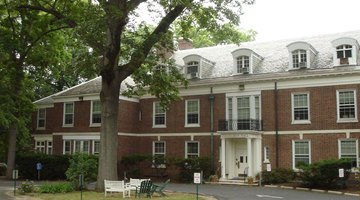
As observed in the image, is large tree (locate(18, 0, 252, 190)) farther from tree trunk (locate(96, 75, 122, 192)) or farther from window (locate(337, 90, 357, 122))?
window (locate(337, 90, 357, 122))

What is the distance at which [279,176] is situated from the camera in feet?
92.0

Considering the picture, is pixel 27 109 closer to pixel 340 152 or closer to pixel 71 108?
pixel 71 108

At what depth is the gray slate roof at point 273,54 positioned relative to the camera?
1206 inches

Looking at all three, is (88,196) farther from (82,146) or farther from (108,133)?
(82,146)

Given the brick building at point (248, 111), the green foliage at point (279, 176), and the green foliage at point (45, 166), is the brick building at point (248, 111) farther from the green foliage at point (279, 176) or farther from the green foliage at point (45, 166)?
the green foliage at point (45, 166)

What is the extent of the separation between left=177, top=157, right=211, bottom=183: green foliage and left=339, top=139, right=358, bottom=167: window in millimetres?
8468

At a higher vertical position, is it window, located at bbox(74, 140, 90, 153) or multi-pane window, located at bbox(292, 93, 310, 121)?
multi-pane window, located at bbox(292, 93, 310, 121)

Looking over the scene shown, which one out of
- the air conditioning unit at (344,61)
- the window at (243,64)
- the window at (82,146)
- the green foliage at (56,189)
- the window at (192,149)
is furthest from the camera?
the window at (82,146)

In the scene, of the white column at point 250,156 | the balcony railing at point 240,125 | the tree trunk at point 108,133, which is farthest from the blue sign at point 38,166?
the white column at point 250,156

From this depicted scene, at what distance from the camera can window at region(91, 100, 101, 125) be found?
35.6 metres

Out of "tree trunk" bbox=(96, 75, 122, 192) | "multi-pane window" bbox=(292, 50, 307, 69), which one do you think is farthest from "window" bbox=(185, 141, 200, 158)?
"tree trunk" bbox=(96, 75, 122, 192)

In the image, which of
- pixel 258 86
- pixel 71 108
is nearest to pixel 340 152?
pixel 258 86

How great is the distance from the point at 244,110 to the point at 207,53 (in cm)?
777

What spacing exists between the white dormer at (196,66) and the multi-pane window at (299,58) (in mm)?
6774
